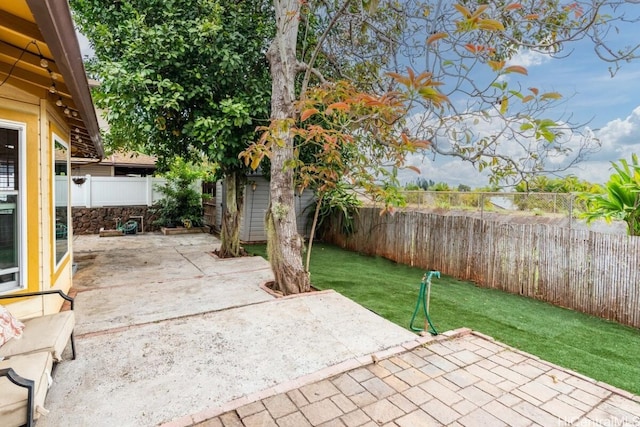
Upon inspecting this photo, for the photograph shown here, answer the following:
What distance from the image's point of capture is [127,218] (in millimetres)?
12195

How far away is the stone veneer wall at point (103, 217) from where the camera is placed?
1150cm

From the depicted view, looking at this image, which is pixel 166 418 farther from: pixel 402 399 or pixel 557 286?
pixel 557 286

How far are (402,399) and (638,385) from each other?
210 centimetres

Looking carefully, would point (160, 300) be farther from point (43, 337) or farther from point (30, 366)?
point (30, 366)

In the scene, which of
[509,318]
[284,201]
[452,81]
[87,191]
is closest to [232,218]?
[284,201]

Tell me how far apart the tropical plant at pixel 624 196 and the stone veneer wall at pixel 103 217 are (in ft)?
41.9

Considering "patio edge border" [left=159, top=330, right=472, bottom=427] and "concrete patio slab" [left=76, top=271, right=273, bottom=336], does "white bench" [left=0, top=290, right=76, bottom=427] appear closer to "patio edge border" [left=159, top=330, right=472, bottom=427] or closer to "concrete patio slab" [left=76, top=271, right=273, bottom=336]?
"patio edge border" [left=159, top=330, right=472, bottom=427]

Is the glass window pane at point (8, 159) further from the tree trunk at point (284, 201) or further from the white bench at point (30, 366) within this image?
the tree trunk at point (284, 201)

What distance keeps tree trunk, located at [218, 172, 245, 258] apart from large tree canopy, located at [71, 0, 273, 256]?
103 centimetres

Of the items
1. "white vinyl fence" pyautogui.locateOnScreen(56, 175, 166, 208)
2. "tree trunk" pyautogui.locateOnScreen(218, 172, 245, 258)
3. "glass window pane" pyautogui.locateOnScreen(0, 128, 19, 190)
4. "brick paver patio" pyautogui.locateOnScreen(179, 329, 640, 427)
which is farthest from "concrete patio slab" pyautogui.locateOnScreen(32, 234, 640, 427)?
"white vinyl fence" pyautogui.locateOnScreen(56, 175, 166, 208)

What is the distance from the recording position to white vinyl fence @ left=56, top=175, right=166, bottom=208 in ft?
38.2

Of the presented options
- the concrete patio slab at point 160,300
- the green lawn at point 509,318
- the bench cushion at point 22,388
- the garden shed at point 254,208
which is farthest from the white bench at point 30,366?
the garden shed at point 254,208

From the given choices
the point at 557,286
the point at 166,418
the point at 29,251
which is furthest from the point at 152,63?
the point at 557,286

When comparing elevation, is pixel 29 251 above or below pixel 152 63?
below
